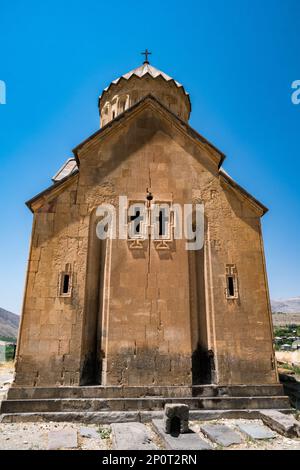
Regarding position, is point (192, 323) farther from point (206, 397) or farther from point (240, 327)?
point (206, 397)

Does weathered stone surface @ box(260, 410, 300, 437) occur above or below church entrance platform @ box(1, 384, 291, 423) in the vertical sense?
below

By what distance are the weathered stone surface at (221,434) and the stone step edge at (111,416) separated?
0.55 meters

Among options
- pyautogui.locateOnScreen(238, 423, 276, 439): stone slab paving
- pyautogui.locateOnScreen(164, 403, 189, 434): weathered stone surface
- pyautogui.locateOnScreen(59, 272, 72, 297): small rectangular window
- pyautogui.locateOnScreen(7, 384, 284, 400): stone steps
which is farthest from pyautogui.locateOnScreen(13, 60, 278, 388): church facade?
pyautogui.locateOnScreen(164, 403, 189, 434): weathered stone surface

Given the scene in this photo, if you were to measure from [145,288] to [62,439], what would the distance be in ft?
10.9

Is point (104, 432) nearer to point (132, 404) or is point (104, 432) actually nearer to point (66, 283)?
point (132, 404)

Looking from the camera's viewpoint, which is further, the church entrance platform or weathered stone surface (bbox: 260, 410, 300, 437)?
the church entrance platform

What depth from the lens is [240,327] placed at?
284 inches

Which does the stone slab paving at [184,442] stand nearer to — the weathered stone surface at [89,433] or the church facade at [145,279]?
the weathered stone surface at [89,433]

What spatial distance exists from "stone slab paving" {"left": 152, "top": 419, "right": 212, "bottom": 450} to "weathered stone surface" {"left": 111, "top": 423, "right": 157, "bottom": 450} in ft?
0.68

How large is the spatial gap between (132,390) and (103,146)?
5.90 m

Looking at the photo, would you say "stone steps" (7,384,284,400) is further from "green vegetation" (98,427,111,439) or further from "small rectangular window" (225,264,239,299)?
"small rectangular window" (225,264,239,299)

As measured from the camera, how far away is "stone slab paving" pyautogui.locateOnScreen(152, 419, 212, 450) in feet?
14.9

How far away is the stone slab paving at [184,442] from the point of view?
4551 millimetres
